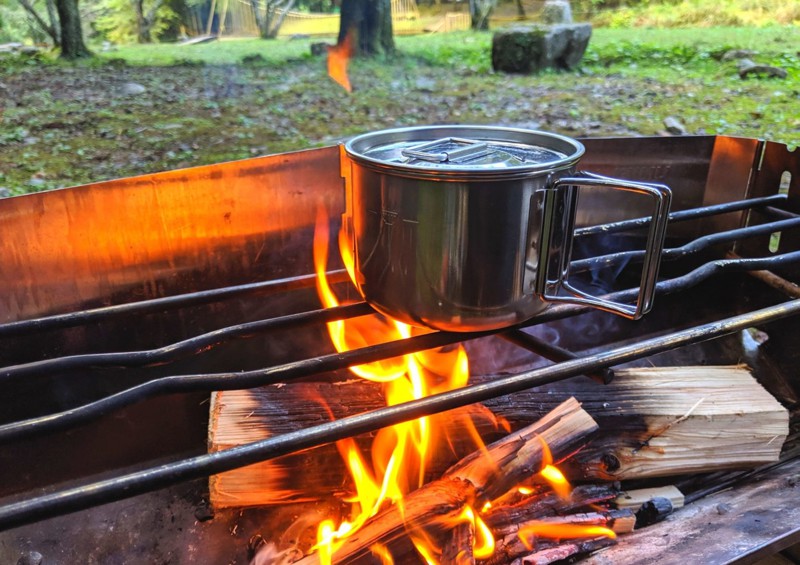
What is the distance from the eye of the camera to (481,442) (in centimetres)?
157

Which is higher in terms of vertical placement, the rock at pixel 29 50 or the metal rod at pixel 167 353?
the rock at pixel 29 50

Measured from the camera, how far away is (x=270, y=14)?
439 cm

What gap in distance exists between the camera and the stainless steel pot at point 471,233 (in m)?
0.95

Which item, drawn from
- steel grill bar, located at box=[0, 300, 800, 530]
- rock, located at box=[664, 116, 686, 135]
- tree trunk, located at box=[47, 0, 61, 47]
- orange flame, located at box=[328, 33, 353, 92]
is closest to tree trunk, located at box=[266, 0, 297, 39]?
orange flame, located at box=[328, 33, 353, 92]

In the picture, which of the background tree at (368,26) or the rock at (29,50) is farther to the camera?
the background tree at (368,26)

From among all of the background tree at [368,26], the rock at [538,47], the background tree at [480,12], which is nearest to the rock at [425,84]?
the background tree at [368,26]

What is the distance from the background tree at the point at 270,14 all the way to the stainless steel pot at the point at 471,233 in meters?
3.69

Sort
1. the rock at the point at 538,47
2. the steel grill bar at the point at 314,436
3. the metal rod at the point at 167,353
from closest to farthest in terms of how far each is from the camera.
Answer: the steel grill bar at the point at 314,436, the metal rod at the point at 167,353, the rock at the point at 538,47

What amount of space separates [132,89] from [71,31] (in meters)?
0.85

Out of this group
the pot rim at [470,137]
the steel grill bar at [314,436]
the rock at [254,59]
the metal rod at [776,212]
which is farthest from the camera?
the rock at [254,59]

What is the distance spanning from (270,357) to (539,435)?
3.10 ft

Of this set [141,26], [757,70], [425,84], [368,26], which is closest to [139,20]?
[141,26]

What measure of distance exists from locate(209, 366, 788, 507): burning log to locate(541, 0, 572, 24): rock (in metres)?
5.10

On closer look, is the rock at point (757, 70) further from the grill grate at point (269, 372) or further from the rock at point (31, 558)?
the rock at point (31, 558)
